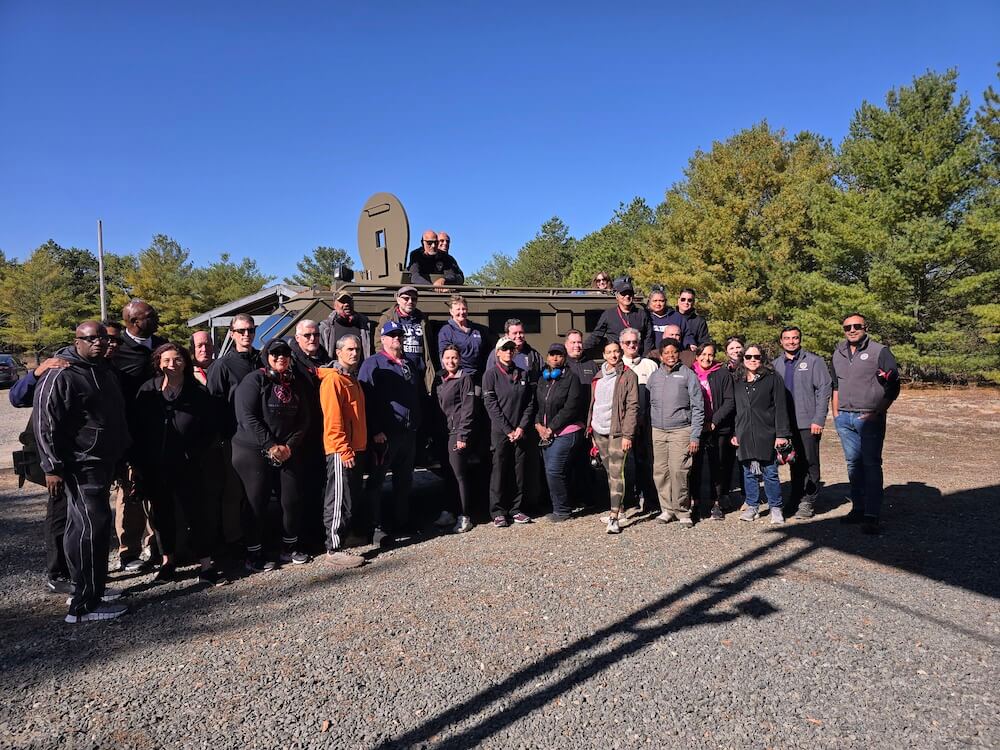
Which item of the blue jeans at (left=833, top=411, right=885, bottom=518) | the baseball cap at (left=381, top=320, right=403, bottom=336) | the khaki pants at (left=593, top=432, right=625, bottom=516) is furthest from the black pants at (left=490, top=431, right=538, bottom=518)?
the blue jeans at (left=833, top=411, right=885, bottom=518)

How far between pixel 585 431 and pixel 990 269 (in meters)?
18.1

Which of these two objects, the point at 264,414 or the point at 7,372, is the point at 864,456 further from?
the point at 7,372

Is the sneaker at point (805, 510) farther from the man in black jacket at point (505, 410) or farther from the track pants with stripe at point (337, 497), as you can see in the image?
the track pants with stripe at point (337, 497)

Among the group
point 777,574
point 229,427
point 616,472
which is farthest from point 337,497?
point 777,574

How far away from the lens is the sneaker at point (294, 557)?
5.14 m

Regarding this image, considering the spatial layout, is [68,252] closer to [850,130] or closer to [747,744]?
[850,130]

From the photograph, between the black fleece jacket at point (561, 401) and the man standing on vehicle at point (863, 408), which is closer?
the man standing on vehicle at point (863, 408)

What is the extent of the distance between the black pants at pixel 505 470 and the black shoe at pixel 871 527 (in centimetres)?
302

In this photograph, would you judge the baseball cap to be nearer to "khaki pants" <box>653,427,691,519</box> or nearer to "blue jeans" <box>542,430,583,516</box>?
"blue jeans" <box>542,430,583,516</box>

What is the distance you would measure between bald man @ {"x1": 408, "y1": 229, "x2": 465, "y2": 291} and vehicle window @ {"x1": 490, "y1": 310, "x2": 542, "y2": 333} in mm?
1223

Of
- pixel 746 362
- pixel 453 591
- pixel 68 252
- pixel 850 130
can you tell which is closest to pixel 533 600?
pixel 453 591

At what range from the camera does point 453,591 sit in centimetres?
453

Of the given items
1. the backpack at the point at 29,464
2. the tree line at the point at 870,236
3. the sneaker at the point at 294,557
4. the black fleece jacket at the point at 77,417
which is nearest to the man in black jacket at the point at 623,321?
the sneaker at the point at 294,557

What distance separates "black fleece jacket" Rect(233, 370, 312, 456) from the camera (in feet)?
15.6
